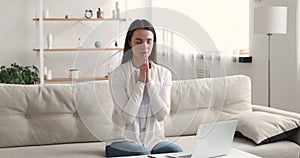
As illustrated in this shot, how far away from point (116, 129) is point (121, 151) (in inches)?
15.6

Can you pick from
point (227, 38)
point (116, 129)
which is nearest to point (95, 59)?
point (116, 129)

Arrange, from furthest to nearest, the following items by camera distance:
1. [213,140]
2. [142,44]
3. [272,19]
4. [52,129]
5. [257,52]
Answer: [257,52] → [272,19] → [52,129] → [213,140] → [142,44]

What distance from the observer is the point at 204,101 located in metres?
2.82

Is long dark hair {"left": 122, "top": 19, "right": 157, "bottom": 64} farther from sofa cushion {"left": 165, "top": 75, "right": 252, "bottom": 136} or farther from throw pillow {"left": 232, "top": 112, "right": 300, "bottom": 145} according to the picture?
throw pillow {"left": 232, "top": 112, "right": 300, "bottom": 145}

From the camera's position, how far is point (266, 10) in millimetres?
3877

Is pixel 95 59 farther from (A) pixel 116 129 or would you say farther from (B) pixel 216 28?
(B) pixel 216 28

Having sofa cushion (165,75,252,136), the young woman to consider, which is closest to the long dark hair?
the young woman

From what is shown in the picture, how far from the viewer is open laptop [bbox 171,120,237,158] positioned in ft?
6.23

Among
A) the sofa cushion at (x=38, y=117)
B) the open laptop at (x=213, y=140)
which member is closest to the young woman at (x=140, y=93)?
the open laptop at (x=213, y=140)

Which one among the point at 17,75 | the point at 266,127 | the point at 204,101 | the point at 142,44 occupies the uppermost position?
the point at 142,44

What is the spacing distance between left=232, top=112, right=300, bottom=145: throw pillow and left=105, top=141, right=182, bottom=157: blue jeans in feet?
2.19

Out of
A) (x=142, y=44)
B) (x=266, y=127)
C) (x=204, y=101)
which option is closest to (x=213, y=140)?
(x=142, y=44)

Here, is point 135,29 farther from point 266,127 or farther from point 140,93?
point 266,127

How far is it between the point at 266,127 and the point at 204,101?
39 centimetres
